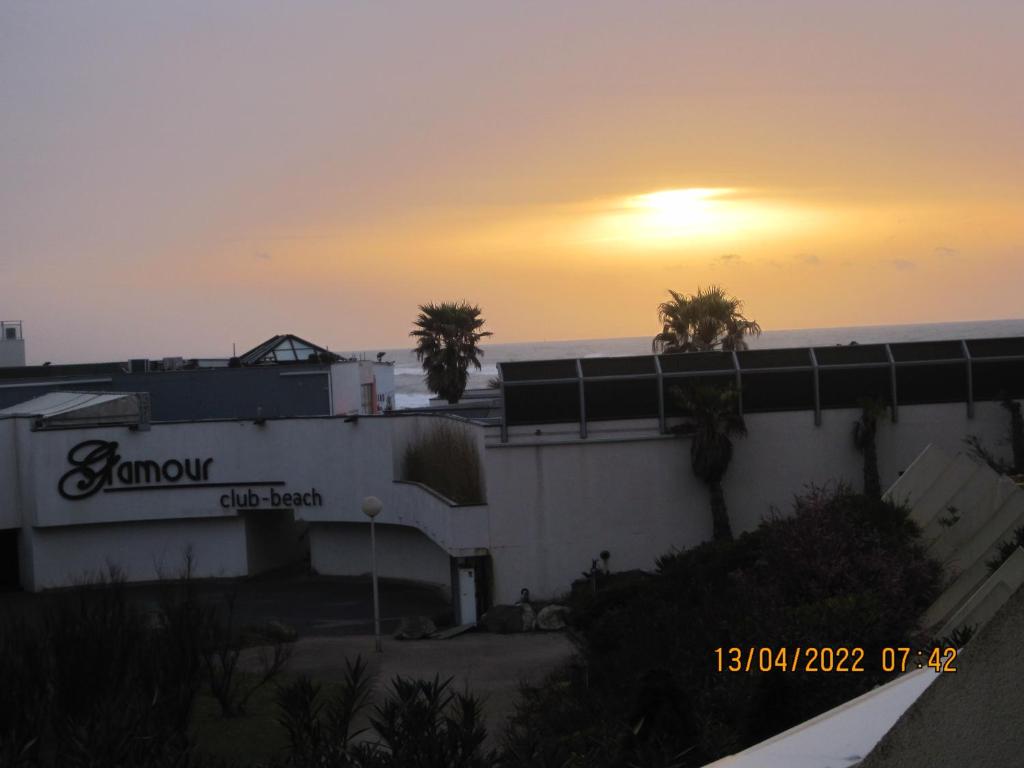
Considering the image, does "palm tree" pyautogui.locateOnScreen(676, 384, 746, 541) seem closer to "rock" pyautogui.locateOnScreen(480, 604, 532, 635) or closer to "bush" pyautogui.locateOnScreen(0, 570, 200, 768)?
"rock" pyautogui.locateOnScreen(480, 604, 532, 635)

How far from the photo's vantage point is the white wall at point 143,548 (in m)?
41.0

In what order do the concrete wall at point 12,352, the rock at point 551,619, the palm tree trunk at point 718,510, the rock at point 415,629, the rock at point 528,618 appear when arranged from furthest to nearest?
1. the concrete wall at point 12,352
2. the palm tree trunk at point 718,510
3. the rock at point 415,629
4. the rock at point 528,618
5. the rock at point 551,619

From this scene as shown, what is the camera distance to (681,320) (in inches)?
1638

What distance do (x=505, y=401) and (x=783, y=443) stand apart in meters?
7.84

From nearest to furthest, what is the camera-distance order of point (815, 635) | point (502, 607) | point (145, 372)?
point (815, 635), point (502, 607), point (145, 372)

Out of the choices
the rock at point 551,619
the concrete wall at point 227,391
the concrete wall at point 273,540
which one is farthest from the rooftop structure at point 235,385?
the rock at point 551,619

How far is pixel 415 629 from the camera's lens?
30.0 meters

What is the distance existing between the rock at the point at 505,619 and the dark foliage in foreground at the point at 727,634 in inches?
345

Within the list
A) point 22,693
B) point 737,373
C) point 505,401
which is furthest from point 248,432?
point 22,693

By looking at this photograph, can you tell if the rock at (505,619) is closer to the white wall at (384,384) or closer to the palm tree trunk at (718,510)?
the palm tree trunk at (718,510)

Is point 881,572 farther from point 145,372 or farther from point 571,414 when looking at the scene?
point 145,372

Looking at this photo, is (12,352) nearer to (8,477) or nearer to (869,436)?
(8,477)

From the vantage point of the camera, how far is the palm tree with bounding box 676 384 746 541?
30891 millimetres

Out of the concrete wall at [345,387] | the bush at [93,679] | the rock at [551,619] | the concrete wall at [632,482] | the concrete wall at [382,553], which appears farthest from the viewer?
the concrete wall at [345,387]
